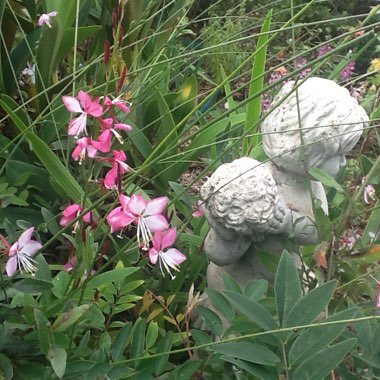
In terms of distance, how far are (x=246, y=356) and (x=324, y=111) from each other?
44 cm

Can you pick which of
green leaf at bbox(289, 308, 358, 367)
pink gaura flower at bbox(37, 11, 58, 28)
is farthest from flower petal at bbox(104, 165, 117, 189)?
pink gaura flower at bbox(37, 11, 58, 28)

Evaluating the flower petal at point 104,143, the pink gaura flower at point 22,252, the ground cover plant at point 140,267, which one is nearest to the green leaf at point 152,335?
the ground cover plant at point 140,267

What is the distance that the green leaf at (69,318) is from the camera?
898mm

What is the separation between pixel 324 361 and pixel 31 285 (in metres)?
0.41

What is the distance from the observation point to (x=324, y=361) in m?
0.80

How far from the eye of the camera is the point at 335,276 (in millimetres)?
1158

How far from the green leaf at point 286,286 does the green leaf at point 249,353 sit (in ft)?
0.15

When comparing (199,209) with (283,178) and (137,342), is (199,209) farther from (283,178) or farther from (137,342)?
(137,342)

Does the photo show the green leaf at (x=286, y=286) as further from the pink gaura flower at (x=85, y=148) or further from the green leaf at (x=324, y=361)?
the pink gaura flower at (x=85, y=148)

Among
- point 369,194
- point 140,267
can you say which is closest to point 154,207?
point 140,267

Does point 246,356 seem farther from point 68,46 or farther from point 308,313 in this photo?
point 68,46

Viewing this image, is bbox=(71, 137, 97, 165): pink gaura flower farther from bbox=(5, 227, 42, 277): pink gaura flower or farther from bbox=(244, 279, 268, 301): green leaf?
bbox=(244, 279, 268, 301): green leaf

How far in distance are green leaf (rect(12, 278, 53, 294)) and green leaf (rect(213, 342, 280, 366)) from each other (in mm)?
260

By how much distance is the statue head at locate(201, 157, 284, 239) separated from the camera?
106cm
